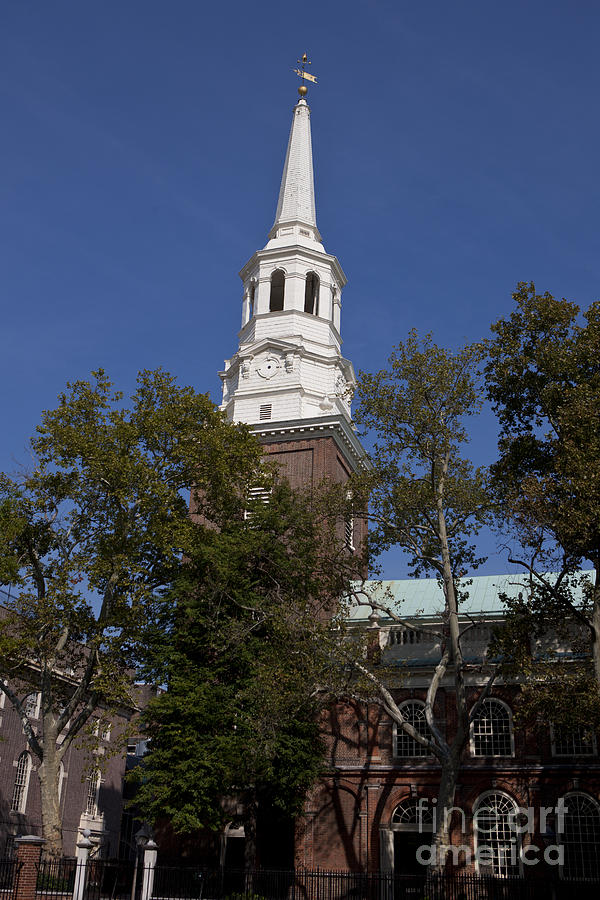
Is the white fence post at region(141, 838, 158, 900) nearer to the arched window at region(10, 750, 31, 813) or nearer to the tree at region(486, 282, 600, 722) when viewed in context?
the tree at region(486, 282, 600, 722)

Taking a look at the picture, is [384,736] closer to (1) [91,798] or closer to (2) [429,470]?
(2) [429,470]

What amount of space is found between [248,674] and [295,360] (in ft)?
52.2

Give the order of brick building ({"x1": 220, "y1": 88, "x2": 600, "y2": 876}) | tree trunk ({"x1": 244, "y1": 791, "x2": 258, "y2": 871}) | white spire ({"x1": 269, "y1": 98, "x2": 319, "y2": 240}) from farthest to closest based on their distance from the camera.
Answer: white spire ({"x1": 269, "y1": 98, "x2": 319, "y2": 240}) < brick building ({"x1": 220, "y1": 88, "x2": 600, "y2": 876}) < tree trunk ({"x1": 244, "y1": 791, "x2": 258, "y2": 871})

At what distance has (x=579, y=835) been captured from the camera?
1165 inches

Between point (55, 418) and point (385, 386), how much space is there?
11.5m

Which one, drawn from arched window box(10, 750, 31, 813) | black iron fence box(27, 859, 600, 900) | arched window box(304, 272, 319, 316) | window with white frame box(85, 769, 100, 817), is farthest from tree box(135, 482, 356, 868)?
window with white frame box(85, 769, 100, 817)

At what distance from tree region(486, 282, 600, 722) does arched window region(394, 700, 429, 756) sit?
8.03 m

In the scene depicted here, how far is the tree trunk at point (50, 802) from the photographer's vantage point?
26.4m

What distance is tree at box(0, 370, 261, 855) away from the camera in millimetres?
28328

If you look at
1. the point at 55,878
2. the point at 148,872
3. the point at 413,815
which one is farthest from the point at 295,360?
the point at 55,878

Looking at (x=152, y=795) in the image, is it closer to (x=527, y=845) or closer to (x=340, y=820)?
(x=340, y=820)

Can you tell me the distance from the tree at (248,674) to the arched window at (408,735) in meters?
3.56

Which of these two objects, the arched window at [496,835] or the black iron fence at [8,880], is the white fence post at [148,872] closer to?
the black iron fence at [8,880]

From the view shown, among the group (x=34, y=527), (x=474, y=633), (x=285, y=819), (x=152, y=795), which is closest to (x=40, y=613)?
(x=34, y=527)
